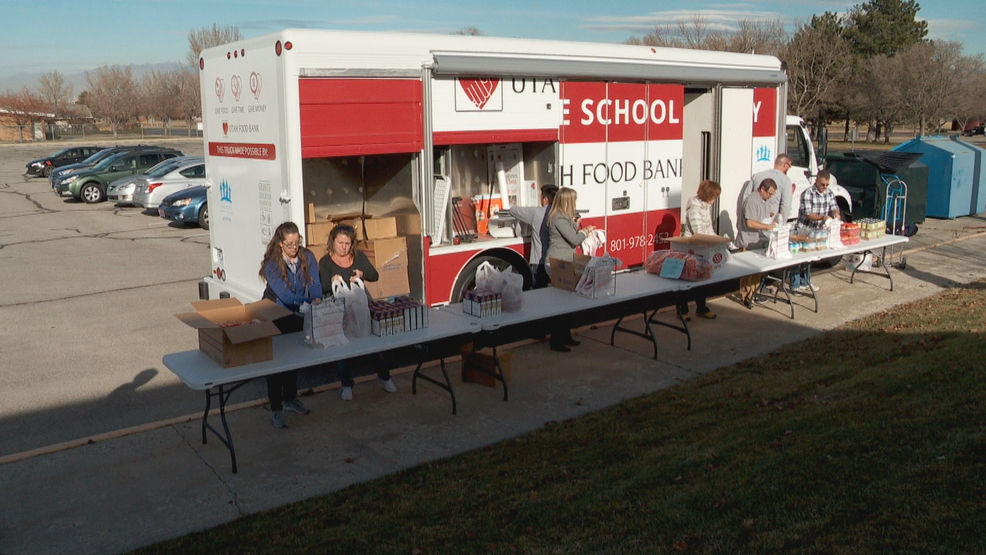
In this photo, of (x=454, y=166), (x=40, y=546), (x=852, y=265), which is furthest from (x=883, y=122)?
(x=40, y=546)

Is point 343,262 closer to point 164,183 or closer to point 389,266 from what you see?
point 389,266

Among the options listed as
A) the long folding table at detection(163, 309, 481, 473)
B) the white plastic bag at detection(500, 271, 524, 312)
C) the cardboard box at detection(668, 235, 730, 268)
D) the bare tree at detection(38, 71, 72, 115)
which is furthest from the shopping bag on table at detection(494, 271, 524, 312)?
the bare tree at detection(38, 71, 72, 115)

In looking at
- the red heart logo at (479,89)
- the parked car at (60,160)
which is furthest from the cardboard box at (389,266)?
the parked car at (60,160)

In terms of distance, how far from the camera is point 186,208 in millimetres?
19234

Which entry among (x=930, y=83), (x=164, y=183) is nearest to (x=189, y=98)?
(x=164, y=183)

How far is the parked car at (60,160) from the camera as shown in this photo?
3297cm

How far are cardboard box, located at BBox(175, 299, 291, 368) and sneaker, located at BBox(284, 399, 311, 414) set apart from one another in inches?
42.6

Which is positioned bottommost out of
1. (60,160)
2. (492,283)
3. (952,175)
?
(492,283)

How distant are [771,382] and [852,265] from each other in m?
5.72

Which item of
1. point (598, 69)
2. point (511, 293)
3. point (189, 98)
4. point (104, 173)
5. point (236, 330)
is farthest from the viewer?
point (189, 98)

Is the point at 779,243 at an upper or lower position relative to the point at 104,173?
lower

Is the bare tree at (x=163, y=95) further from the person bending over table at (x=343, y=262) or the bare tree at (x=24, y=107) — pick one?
the person bending over table at (x=343, y=262)

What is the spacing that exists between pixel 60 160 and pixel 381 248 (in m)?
29.6

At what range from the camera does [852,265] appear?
486 inches
